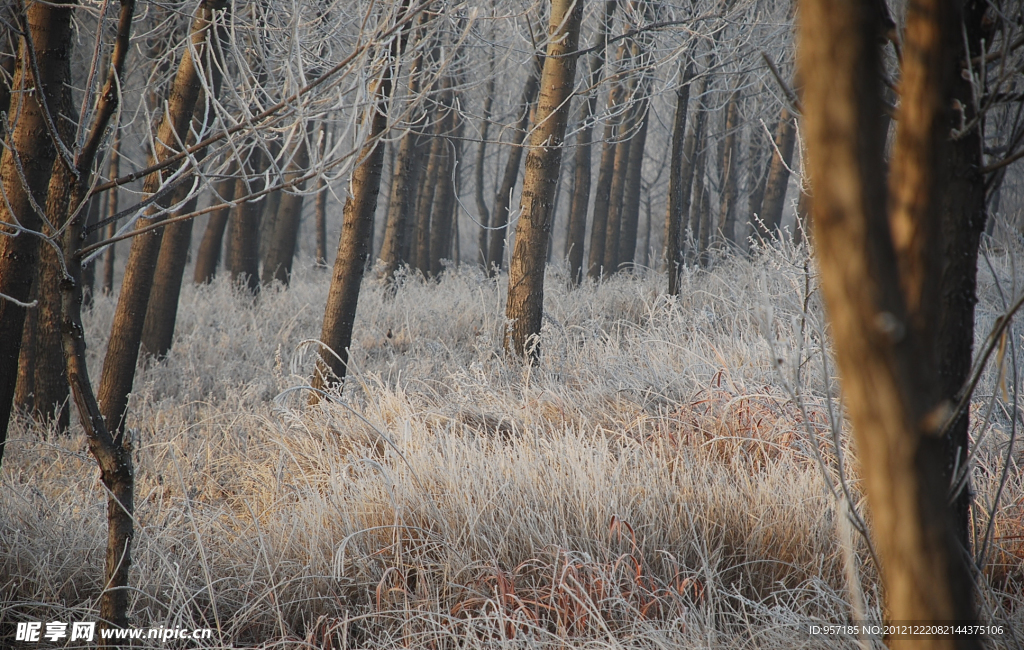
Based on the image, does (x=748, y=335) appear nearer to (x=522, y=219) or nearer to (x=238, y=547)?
(x=522, y=219)

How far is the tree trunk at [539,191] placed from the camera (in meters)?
5.08

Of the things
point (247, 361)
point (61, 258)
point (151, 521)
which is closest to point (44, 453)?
point (151, 521)

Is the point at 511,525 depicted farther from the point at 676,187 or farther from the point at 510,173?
the point at 510,173

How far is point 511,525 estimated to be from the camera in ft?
7.61

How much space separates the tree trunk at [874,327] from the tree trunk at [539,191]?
4418 mm

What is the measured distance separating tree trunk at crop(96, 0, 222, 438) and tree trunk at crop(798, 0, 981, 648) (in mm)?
3864

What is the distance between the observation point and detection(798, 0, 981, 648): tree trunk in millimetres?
573

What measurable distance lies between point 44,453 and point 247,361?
2.19m

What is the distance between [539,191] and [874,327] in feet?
15.6

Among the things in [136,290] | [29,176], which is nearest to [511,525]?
[29,176]

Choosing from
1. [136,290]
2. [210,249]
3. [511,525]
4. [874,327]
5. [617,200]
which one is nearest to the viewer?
[874,327]

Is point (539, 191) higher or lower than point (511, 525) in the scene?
higher

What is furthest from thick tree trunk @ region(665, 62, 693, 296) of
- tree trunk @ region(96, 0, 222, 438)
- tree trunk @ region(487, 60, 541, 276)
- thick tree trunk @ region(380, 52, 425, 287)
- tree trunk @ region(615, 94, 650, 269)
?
tree trunk @ region(615, 94, 650, 269)

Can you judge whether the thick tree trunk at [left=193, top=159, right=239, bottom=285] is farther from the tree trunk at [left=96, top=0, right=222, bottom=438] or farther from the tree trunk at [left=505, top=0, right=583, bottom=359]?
the tree trunk at [left=505, top=0, right=583, bottom=359]
